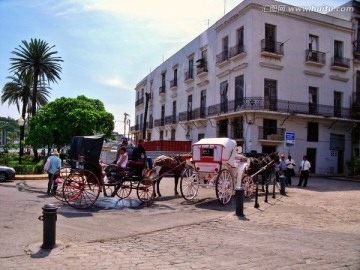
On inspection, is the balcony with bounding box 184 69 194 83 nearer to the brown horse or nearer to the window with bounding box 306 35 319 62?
the window with bounding box 306 35 319 62

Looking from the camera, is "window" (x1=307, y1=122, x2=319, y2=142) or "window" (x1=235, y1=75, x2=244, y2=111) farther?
"window" (x1=307, y1=122, x2=319, y2=142)

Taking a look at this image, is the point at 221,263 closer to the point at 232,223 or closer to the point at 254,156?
the point at 232,223

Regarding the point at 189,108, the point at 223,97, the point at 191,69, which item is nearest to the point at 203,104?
the point at 189,108

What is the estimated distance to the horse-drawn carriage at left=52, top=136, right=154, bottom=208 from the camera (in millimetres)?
10922

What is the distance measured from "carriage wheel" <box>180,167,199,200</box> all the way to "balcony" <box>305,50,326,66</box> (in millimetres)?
21132

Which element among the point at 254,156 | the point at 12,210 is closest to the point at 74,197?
the point at 12,210

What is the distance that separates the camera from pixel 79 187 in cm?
1089

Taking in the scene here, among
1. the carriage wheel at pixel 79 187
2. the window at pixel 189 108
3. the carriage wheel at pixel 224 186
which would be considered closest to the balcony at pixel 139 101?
the window at pixel 189 108

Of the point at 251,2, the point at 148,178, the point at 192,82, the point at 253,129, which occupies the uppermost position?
the point at 251,2

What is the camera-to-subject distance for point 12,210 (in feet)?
33.2

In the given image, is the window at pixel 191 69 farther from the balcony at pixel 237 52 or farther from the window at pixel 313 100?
the window at pixel 313 100

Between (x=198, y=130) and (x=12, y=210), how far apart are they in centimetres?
2663

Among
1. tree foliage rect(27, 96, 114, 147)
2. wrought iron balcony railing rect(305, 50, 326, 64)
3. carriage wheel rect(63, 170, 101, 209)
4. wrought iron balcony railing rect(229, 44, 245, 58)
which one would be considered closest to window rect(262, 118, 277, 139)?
wrought iron balcony railing rect(229, 44, 245, 58)

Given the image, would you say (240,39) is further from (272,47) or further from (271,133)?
(271,133)
